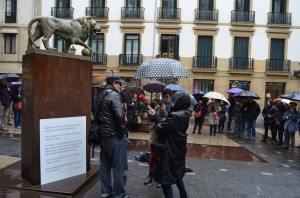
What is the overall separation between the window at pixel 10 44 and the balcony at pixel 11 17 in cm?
119

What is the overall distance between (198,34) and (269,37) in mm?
5314

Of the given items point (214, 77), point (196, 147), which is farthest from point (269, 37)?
point (196, 147)

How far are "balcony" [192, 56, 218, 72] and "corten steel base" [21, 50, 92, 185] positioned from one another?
2106cm

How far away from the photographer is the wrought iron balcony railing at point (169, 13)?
1081 inches

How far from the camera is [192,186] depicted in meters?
6.95

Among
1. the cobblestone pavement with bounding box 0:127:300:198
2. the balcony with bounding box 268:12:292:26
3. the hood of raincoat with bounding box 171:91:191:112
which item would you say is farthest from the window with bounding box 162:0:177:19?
the hood of raincoat with bounding box 171:91:191:112

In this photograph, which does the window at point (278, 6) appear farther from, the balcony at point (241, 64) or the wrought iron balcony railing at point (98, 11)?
the wrought iron balcony railing at point (98, 11)

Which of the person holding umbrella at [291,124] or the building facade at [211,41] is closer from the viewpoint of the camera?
the person holding umbrella at [291,124]

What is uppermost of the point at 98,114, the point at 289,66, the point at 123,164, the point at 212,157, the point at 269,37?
the point at 269,37

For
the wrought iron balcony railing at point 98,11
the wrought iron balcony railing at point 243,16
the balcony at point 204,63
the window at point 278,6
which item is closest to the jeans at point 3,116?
the balcony at point 204,63

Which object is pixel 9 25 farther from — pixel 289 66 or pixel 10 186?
pixel 10 186

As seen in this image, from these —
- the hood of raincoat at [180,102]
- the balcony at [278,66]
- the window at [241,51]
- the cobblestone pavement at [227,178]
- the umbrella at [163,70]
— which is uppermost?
the window at [241,51]

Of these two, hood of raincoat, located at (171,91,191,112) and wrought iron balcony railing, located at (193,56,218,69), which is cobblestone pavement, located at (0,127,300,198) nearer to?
hood of raincoat, located at (171,91,191,112)

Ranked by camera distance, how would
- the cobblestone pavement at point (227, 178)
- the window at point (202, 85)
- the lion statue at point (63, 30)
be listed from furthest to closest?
the window at point (202, 85) < the cobblestone pavement at point (227, 178) < the lion statue at point (63, 30)
